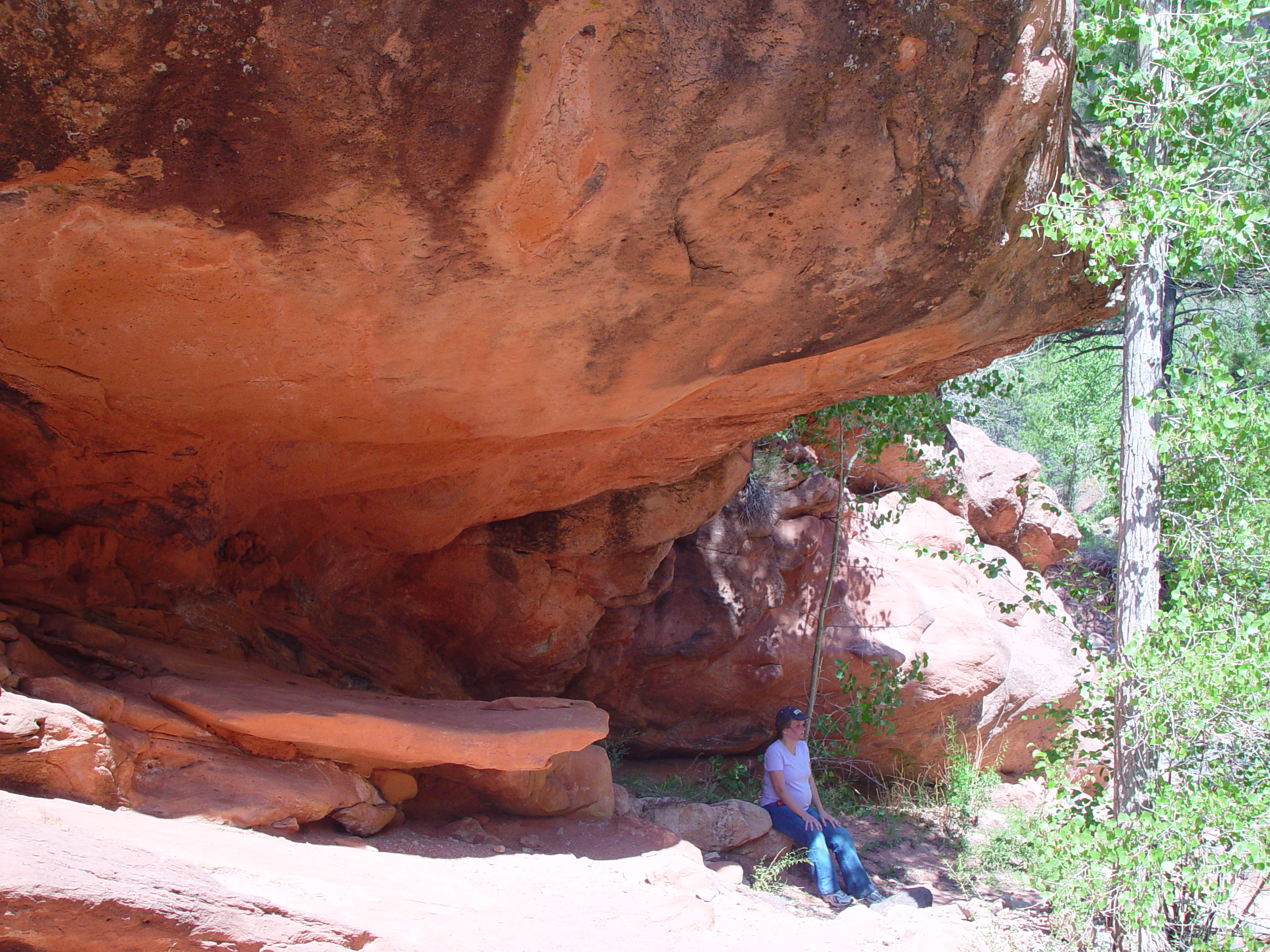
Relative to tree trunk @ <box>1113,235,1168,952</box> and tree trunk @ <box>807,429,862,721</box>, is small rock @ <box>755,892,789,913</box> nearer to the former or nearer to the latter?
tree trunk @ <box>1113,235,1168,952</box>

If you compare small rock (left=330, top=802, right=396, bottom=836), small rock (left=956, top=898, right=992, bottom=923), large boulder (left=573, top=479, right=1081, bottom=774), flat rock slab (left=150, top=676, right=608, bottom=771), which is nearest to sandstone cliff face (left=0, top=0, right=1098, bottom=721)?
flat rock slab (left=150, top=676, right=608, bottom=771)

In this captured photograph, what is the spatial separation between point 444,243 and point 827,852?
4.13m

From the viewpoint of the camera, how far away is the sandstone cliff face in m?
2.39

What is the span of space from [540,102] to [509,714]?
9.49 ft

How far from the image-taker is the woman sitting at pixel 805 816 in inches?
199

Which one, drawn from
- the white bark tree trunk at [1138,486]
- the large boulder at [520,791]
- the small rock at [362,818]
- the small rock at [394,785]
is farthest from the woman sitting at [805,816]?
the small rock at [362,818]

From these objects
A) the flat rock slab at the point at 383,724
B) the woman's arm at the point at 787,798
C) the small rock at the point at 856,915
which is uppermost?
the flat rock slab at the point at 383,724

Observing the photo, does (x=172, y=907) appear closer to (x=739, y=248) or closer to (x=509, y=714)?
(x=509, y=714)

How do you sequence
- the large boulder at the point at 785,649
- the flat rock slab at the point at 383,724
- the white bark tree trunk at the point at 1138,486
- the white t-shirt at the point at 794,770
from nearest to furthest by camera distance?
the flat rock slab at the point at 383,724, the white bark tree trunk at the point at 1138,486, the white t-shirt at the point at 794,770, the large boulder at the point at 785,649

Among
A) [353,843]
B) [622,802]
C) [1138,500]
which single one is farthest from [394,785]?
[1138,500]

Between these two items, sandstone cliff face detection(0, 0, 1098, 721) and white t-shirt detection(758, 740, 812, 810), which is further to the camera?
white t-shirt detection(758, 740, 812, 810)

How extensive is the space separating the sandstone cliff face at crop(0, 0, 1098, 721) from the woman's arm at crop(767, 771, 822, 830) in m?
2.31

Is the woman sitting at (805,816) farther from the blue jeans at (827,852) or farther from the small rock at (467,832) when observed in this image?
the small rock at (467,832)

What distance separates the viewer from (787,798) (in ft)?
18.0
